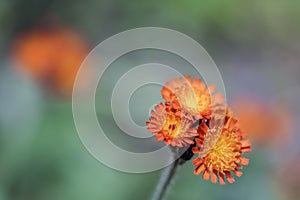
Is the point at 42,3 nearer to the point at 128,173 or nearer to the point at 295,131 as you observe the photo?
the point at 128,173

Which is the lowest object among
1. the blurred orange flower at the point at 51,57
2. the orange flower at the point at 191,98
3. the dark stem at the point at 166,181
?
the dark stem at the point at 166,181

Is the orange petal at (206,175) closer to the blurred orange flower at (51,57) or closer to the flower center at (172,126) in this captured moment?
the flower center at (172,126)

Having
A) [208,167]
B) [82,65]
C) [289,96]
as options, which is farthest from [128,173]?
[289,96]

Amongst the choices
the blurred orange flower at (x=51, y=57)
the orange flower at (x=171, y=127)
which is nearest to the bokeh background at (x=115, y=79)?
the blurred orange flower at (x=51, y=57)

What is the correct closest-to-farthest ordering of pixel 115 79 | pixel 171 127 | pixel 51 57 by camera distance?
pixel 171 127, pixel 51 57, pixel 115 79

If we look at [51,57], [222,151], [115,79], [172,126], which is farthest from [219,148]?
[115,79]

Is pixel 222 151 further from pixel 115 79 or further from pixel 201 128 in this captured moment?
pixel 115 79

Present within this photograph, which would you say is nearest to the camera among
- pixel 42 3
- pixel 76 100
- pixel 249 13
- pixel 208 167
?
pixel 208 167
